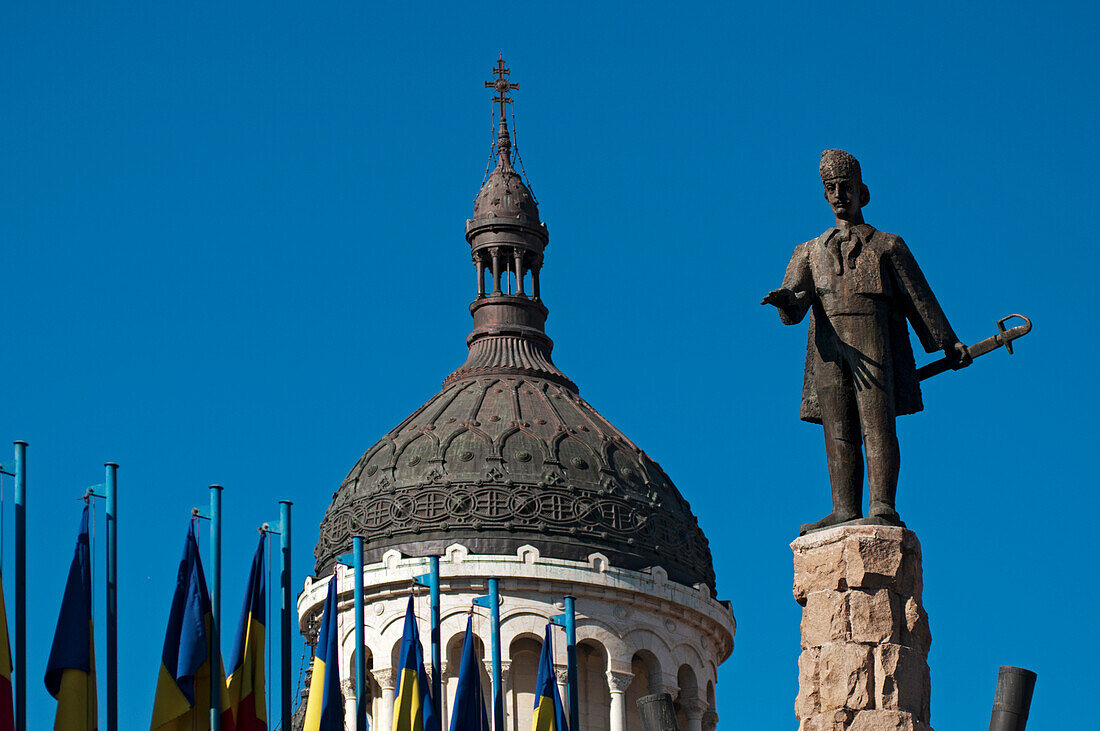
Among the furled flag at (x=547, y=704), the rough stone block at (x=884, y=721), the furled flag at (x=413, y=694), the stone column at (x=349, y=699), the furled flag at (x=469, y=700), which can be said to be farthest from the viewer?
the stone column at (x=349, y=699)

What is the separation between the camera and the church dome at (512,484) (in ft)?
207

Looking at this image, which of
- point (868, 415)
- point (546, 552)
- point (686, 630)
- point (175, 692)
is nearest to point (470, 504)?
point (546, 552)

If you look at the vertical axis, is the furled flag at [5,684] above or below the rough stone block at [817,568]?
above

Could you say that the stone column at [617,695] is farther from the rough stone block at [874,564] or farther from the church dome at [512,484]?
the rough stone block at [874,564]

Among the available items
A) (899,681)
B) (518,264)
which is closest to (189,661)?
(899,681)

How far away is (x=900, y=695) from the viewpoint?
1717 cm

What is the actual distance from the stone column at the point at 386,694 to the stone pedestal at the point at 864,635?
149 feet

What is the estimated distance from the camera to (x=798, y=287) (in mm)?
18531

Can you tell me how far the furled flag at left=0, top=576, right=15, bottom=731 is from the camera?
34594 mm

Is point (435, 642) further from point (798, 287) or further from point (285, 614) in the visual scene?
point (798, 287)

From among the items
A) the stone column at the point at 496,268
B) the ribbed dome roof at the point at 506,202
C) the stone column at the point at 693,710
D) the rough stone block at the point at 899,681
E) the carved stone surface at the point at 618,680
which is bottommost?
the rough stone block at the point at 899,681

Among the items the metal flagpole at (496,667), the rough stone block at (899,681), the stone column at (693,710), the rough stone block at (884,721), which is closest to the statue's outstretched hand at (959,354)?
the rough stone block at (899,681)

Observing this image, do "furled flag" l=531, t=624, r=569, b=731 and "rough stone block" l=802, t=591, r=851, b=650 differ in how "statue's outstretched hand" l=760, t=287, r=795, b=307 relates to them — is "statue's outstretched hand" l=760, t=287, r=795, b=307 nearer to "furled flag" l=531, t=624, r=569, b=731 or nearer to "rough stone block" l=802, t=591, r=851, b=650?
"rough stone block" l=802, t=591, r=851, b=650

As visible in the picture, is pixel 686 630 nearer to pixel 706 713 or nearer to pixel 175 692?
pixel 706 713
